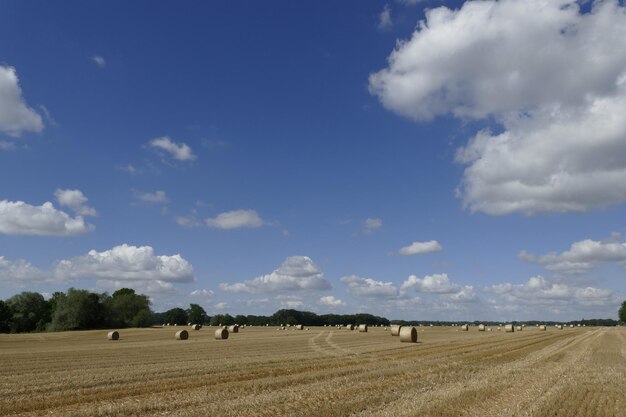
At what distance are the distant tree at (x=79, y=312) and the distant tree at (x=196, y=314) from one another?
8900 cm

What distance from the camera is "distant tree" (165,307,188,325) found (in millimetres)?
177125

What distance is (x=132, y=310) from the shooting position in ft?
381

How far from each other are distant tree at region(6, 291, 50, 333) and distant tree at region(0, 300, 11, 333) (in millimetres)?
1396

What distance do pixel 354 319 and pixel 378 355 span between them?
15804 centimetres

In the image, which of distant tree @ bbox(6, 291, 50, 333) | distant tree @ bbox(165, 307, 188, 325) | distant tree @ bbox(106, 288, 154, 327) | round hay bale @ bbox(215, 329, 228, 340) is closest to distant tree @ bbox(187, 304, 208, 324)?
distant tree @ bbox(165, 307, 188, 325)

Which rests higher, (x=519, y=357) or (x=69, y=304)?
(x=69, y=304)

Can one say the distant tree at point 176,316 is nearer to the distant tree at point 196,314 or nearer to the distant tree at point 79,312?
the distant tree at point 196,314

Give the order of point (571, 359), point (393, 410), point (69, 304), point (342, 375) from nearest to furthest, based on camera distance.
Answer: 1. point (393, 410)
2. point (342, 375)
3. point (571, 359)
4. point (69, 304)

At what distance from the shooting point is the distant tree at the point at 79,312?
92.1 meters

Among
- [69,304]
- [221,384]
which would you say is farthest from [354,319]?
[221,384]

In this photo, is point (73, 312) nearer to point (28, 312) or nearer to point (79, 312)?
point (79, 312)

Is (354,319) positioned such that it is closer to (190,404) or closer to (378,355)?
(378,355)

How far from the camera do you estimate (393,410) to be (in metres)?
12.4

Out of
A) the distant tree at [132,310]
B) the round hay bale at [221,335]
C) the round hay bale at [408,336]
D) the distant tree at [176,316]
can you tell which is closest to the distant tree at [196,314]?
the distant tree at [176,316]
